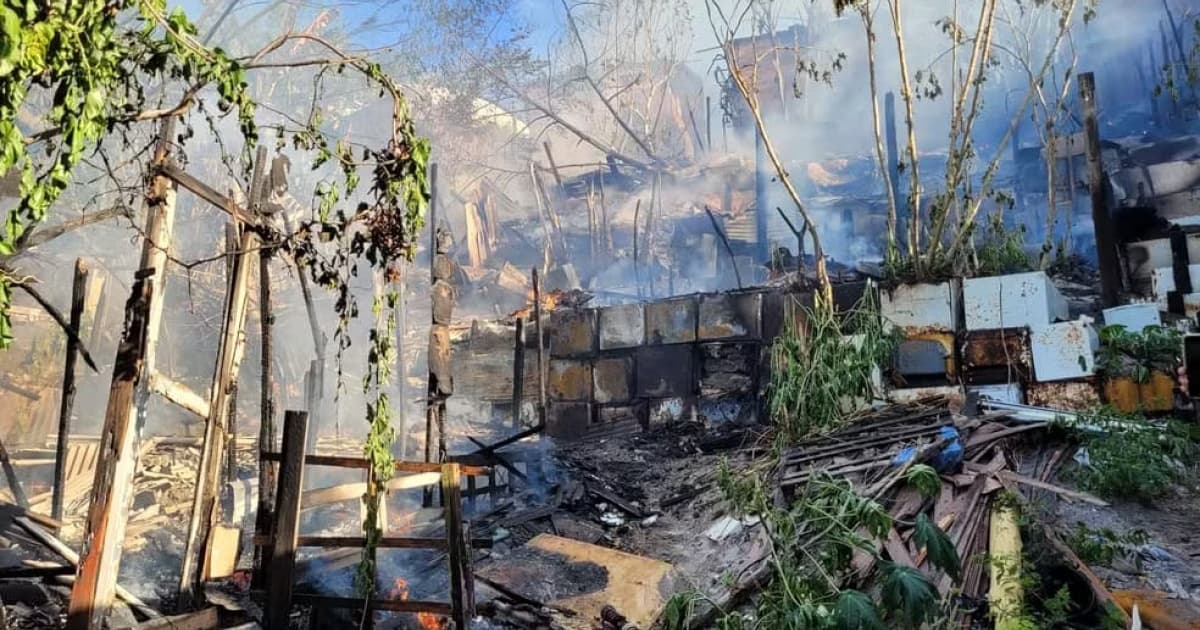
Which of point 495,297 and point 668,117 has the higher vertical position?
point 668,117

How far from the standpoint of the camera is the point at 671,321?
11.9 meters

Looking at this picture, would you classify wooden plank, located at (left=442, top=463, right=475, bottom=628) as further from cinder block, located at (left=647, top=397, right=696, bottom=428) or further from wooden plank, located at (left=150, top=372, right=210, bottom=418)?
cinder block, located at (left=647, top=397, right=696, bottom=428)

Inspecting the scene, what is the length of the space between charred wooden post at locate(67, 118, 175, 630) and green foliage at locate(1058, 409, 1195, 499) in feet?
23.3

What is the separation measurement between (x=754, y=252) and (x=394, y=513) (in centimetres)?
1365

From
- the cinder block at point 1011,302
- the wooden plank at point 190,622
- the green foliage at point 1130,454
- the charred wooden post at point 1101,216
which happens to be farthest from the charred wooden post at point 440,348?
the charred wooden post at point 1101,216

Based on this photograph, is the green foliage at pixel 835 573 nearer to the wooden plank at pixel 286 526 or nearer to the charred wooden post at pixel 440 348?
the wooden plank at pixel 286 526

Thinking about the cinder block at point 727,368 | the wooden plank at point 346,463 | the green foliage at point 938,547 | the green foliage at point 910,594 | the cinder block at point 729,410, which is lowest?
the green foliage at point 910,594

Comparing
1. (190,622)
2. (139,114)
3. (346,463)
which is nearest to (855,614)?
(346,463)

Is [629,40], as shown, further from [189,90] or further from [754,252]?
[189,90]

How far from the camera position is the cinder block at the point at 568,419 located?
40.9 feet

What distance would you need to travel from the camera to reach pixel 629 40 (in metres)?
30.9

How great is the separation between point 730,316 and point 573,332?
10.0 feet

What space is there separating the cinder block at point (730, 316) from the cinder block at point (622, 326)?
45.8 inches

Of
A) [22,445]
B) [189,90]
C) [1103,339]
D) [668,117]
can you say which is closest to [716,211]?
[668,117]
